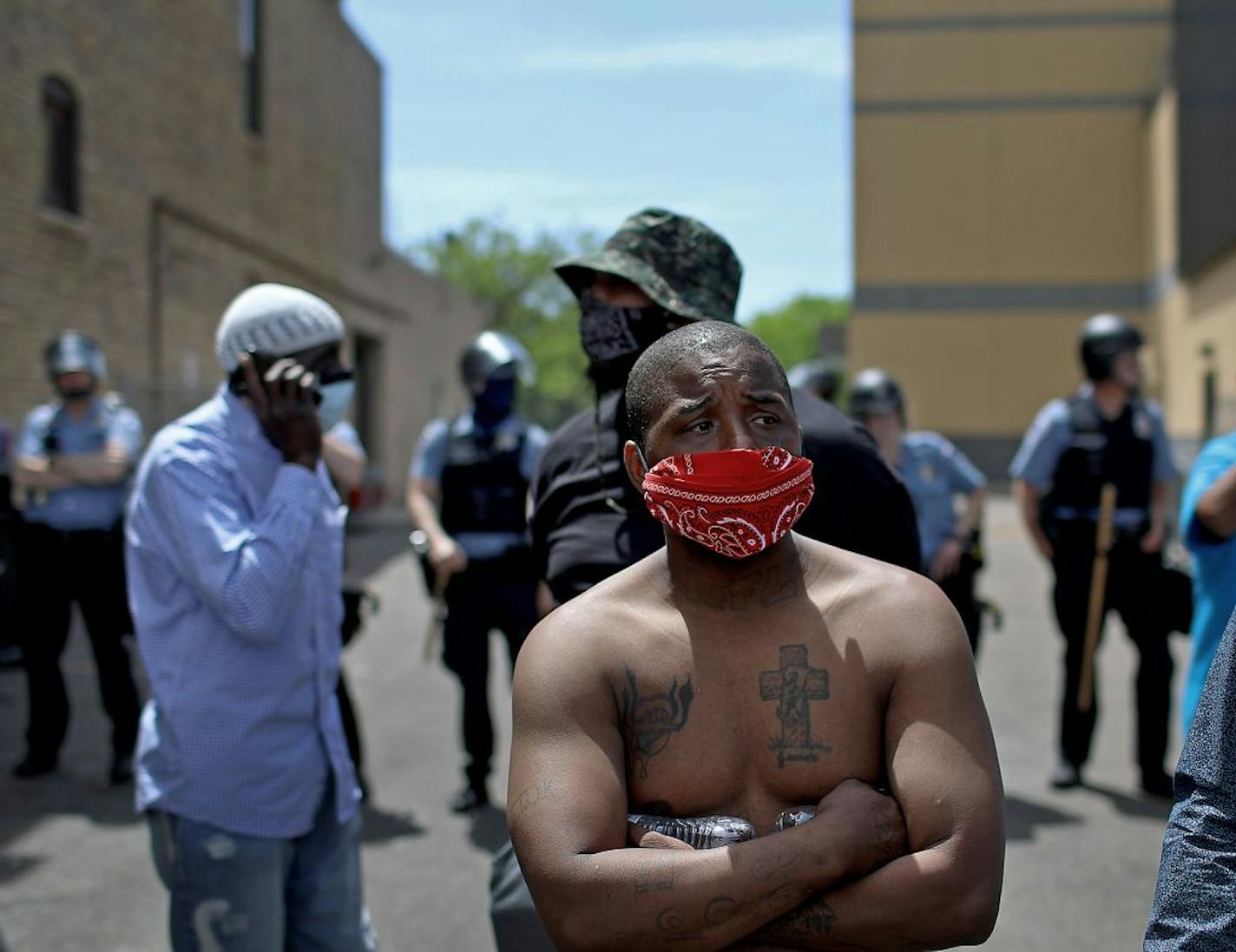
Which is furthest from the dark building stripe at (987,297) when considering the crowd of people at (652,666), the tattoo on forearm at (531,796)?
the tattoo on forearm at (531,796)

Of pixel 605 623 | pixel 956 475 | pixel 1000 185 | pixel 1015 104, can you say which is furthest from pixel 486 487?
pixel 1015 104

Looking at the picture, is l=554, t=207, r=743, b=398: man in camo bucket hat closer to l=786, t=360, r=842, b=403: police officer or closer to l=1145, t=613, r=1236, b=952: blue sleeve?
l=1145, t=613, r=1236, b=952: blue sleeve

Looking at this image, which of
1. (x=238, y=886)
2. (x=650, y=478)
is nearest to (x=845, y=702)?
(x=650, y=478)

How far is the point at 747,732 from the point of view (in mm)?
1976

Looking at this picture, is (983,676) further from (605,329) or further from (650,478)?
(650,478)

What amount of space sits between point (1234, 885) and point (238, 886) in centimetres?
203

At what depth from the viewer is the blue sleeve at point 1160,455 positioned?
22.4 ft

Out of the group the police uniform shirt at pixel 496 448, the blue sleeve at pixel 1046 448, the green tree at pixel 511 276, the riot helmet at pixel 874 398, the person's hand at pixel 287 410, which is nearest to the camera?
the person's hand at pixel 287 410

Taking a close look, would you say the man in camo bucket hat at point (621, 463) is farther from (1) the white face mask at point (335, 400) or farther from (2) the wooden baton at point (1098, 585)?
(2) the wooden baton at point (1098, 585)

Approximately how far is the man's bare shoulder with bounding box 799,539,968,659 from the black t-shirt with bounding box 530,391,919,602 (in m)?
0.55

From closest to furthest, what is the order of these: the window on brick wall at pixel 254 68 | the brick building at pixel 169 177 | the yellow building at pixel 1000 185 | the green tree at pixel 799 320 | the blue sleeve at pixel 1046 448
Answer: the blue sleeve at pixel 1046 448 < the brick building at pixel 169 177 < the window on brick wall at pixel 254 68 < the yellow building at pixel 1000 185 < the green tree at pixel 799 320

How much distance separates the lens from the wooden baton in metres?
6.70

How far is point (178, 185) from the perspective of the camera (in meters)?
17.0

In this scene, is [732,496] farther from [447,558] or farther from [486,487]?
[486,487]
